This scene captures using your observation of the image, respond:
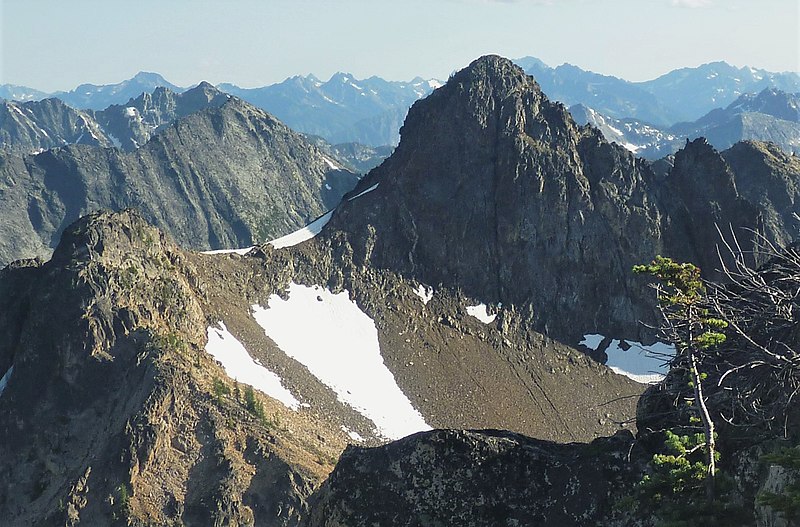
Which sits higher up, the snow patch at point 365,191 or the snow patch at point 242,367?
the snow patch at point 365,191

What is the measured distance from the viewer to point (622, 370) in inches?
4242

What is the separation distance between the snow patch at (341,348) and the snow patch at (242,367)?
6610mm

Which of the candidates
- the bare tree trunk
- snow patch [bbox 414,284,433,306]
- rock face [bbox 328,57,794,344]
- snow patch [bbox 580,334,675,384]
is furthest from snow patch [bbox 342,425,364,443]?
the bare tree trunk

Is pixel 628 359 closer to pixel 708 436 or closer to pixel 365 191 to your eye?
pixel 365 191

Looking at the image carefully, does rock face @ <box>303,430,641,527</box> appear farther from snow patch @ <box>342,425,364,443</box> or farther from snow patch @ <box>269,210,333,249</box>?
snow patch @ <box>269,210,333,249</box>

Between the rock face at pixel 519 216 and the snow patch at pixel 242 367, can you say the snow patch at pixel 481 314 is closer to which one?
the rock face at pixel 519 216

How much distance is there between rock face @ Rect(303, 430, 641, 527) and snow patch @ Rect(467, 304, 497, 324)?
296 feet

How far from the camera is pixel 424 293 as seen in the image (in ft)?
357

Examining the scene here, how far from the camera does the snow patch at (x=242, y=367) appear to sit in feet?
263

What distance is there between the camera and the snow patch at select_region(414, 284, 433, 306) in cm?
10786

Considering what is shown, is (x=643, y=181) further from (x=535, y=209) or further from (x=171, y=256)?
(x=171, y=256)

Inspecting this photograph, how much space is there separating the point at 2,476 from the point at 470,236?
72660 mm

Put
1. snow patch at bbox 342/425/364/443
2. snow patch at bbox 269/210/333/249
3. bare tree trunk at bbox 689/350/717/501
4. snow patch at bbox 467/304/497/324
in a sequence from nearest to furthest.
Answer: bare tree trunk at bbox 689/350/717/501 → snow patch at bbox 342/425/364/443 → snow patch at bbox 269/210/333/249 → snow patch at bbox 467/304/497/324

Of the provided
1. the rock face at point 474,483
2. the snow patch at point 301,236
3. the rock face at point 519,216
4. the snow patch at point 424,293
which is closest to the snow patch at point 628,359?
the rock face at point 519,216
